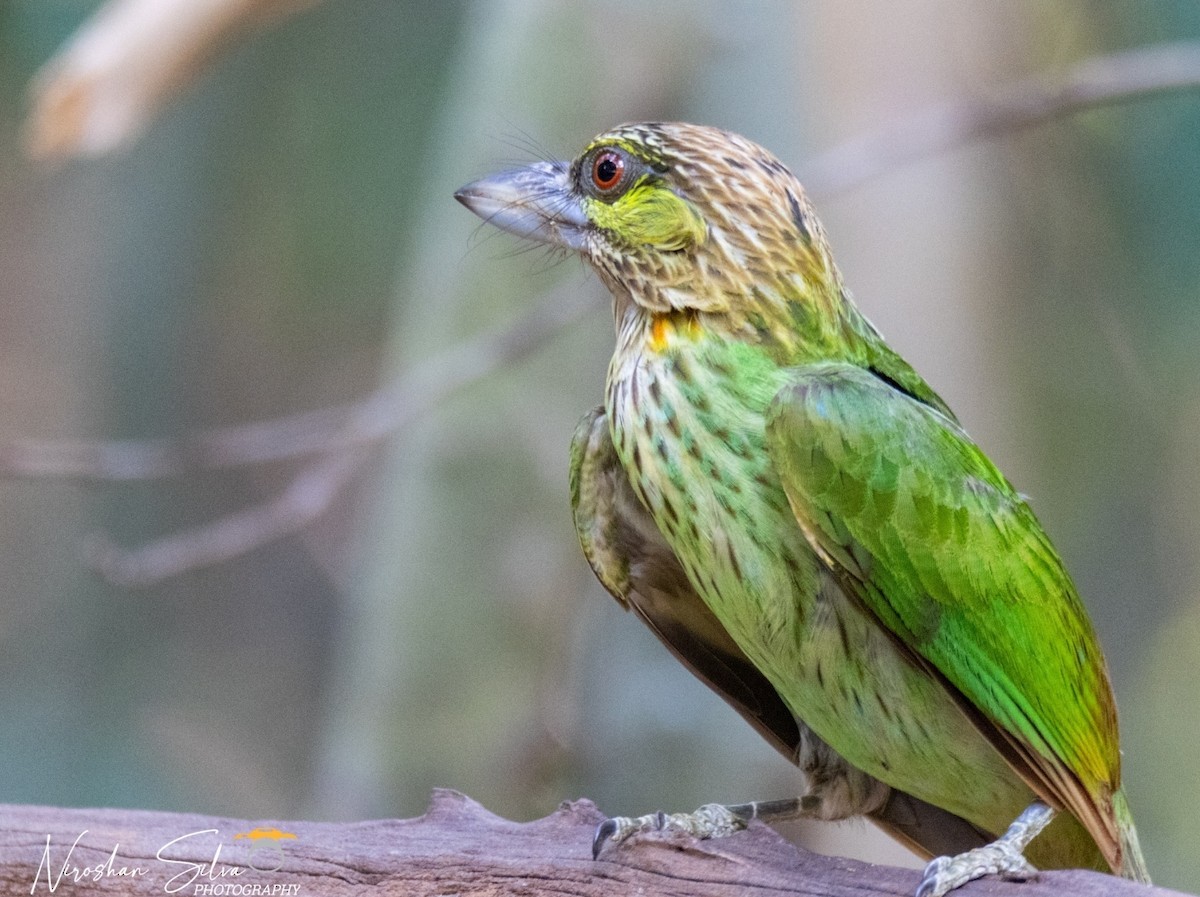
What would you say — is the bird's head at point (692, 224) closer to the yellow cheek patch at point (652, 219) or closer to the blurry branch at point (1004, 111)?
the yellow cheek patch at point (652, 219)

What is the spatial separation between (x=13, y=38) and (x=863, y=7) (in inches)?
290

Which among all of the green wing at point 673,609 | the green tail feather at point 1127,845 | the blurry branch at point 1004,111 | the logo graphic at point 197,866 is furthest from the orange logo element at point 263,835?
the blurry branch at point 1004,111

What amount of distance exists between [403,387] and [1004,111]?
226 centimetres

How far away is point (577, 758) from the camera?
5.65m

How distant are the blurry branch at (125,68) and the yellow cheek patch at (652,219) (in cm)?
261

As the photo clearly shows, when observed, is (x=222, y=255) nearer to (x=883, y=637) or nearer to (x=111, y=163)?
(x=111, y=163)

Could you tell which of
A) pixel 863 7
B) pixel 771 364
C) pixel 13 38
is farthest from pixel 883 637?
pixel 13 38

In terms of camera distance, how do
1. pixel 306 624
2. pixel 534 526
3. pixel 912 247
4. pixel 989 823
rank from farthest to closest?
1. pixel 306 624
2. pixel 534 526
3. pixel 912 247
4. pixel 989 823

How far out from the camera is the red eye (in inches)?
121

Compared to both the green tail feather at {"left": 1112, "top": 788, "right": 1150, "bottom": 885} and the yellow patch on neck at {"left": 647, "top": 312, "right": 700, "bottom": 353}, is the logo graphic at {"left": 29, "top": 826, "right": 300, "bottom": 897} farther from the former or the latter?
the green tail feather at {"left": 1112, "top": 788, "right": 1150, "bottom": 885}

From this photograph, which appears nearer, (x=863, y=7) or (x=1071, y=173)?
(x=863, y=7)

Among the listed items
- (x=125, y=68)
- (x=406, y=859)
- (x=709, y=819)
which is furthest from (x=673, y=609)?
(x=125, y=68)

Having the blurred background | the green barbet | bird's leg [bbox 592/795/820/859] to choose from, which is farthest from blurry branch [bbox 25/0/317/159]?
bird's leg [bbox 592/795/820/859]

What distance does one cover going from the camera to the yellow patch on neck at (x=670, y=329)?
293 cm
